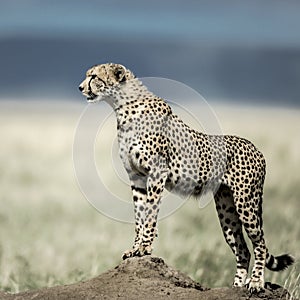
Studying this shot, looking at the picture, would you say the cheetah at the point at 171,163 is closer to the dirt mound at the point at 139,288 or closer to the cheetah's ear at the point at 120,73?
the cheetah's ear at the point at 120,73

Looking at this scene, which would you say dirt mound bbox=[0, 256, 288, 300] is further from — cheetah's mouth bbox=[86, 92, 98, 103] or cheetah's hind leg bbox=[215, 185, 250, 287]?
cheetah's mouth bbox=[86, 92, 98, 103]

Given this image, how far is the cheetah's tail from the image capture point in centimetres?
826

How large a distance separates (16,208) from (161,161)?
26.4ft

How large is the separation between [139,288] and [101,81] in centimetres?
139

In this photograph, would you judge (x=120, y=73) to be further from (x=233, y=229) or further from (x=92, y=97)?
(x=233, y=229)

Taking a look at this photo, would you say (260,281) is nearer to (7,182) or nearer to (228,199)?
(228,199)

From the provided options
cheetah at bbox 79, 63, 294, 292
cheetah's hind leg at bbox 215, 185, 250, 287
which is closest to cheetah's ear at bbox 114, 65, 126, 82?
cheetah at bbox 79, 63, 294, 292

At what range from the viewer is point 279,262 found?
27.3ft

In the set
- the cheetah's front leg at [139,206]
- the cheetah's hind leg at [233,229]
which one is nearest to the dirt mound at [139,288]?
the cheetah's front leg at [139,206]

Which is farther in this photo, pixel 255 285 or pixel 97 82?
pixel 255 285

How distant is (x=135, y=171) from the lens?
772cm

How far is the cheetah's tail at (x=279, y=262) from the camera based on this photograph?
8.26 metres

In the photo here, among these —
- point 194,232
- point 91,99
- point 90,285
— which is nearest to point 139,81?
point 91,99

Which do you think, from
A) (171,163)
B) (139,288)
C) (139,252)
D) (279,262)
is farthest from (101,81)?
(279,262)
